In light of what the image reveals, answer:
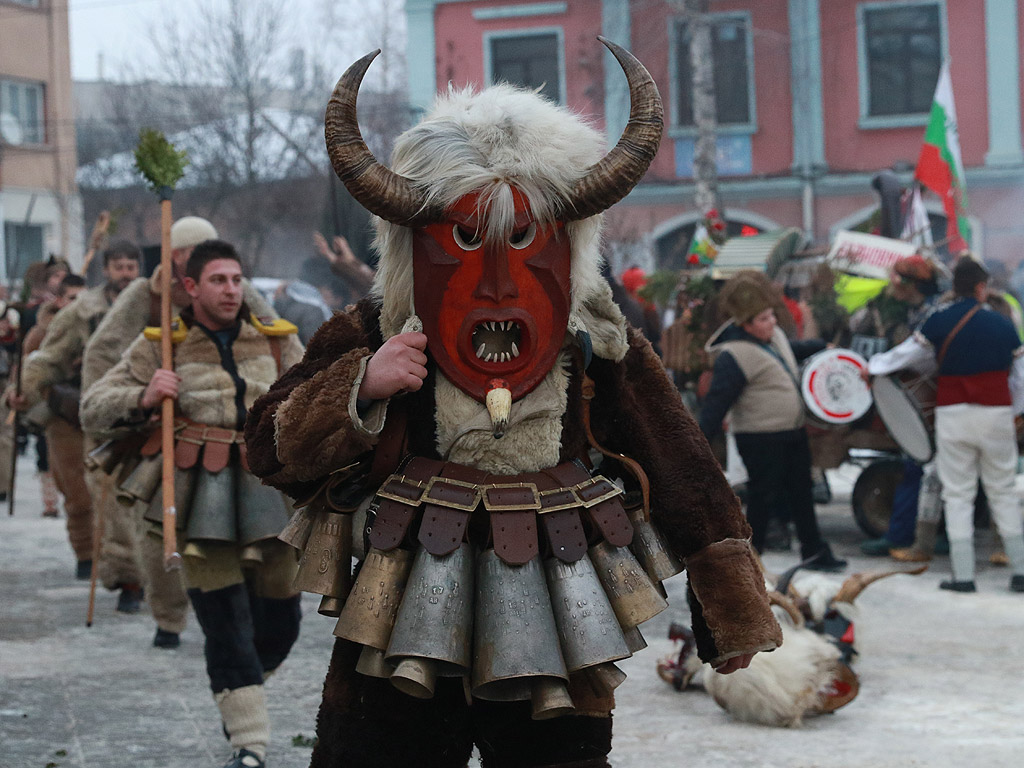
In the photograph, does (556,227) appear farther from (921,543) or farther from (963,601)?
(921,543)

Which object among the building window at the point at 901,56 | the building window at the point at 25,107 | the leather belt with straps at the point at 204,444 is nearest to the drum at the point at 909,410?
the leather belt with straps at the point at 204,444

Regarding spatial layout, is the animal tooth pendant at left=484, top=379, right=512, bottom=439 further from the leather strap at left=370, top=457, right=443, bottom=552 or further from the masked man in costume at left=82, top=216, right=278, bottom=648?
the masked man in costume at left=82, top=216, right=278, bottom=648

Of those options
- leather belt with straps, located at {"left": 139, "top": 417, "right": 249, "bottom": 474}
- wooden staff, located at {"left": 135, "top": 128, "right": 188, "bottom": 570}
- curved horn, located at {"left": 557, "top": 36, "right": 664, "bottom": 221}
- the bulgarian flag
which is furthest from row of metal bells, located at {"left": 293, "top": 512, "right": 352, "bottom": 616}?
the bulgarian flag

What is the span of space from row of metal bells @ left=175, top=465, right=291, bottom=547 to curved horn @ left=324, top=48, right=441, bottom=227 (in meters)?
2.18

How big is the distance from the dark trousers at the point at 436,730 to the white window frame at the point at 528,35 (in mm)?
22064

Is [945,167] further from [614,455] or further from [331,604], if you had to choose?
[331,604]

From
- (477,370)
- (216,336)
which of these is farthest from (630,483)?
(216,336)

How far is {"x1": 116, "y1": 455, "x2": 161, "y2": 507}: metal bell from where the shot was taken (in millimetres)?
5215

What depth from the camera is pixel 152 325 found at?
6.07 metres

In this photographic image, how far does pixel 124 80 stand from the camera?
28.9m

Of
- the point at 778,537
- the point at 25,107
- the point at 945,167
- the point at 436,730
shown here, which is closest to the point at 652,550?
the point at 436,730

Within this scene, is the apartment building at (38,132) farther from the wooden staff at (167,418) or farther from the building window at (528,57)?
the wooden staff at (167,418)

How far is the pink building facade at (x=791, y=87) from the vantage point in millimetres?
22609

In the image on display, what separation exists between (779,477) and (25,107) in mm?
30202
